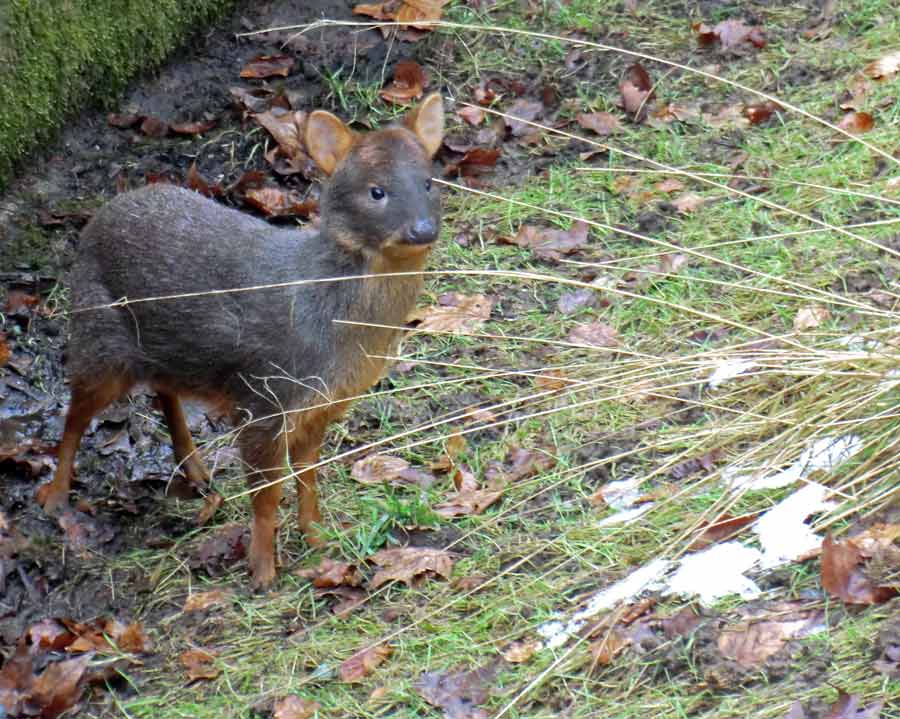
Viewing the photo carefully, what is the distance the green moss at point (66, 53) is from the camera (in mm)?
6430

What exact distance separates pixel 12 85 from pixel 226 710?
11.3 ft

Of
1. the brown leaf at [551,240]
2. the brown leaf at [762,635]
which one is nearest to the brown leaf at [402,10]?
the brown leaf at [551,240]

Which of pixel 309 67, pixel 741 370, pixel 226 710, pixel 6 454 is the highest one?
pixel 741 370

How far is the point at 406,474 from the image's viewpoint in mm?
5574

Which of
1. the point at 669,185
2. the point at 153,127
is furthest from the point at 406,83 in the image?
the point at 669,185

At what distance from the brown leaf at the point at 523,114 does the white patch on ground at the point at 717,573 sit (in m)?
3.89

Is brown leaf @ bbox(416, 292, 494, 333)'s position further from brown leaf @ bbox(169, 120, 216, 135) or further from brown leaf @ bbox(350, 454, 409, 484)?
brown leaf @ bbox(169, 120, 216, 135)

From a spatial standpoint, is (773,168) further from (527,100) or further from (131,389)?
(131,389)

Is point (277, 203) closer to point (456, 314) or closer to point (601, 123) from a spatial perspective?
point (456, 314)

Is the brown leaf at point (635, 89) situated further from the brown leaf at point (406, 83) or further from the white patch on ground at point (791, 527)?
the white patch on ground at point (791, 527)

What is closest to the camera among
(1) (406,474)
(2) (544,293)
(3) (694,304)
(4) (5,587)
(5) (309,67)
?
(4) (5,587)

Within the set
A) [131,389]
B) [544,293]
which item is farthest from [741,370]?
[131,389]

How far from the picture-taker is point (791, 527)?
414 centimetres

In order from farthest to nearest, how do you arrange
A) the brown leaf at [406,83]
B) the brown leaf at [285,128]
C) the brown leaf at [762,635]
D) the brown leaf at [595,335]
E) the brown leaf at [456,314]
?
the brown leaf at [406,83] → the brown leaf at [285,128] → the brown leaf at [456,314] → the brown leaf at [595,335] → the brown leaf at [762,635]
